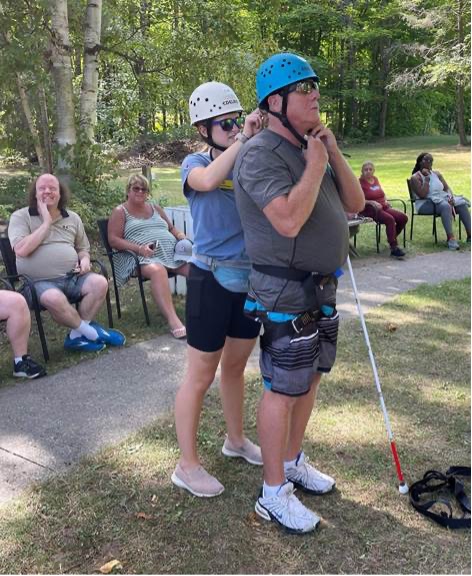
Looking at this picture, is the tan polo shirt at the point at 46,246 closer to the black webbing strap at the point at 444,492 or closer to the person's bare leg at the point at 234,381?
the person's bare leg at the point at 234,381

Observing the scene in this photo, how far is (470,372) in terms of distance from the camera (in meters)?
4.42

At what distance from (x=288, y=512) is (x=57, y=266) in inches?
117

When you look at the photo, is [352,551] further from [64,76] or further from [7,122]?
[7,122]

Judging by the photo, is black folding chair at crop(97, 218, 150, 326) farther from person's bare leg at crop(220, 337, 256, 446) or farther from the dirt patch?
the dirt patch

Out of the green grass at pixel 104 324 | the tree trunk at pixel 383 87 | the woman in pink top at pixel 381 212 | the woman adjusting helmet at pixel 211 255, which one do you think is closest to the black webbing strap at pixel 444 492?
the woman adjusting helmet at pixel 211 255

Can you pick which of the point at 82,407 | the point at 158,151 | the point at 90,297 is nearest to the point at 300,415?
the point at 82,407

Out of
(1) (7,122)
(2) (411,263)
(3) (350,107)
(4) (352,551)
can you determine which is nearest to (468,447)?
(4) (352,551)

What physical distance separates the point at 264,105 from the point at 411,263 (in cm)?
602

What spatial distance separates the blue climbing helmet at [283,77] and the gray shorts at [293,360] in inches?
29.3

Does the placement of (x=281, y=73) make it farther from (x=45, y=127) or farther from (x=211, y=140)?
(x=45, y=127)

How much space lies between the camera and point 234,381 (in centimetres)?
306

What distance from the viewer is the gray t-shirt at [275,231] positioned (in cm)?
229

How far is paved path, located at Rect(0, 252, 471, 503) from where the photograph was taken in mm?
3248

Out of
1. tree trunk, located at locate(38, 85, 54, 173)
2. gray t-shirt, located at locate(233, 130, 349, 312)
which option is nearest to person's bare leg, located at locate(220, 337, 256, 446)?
gray t-shirt, located at locate(233, 130, 349, 312)
